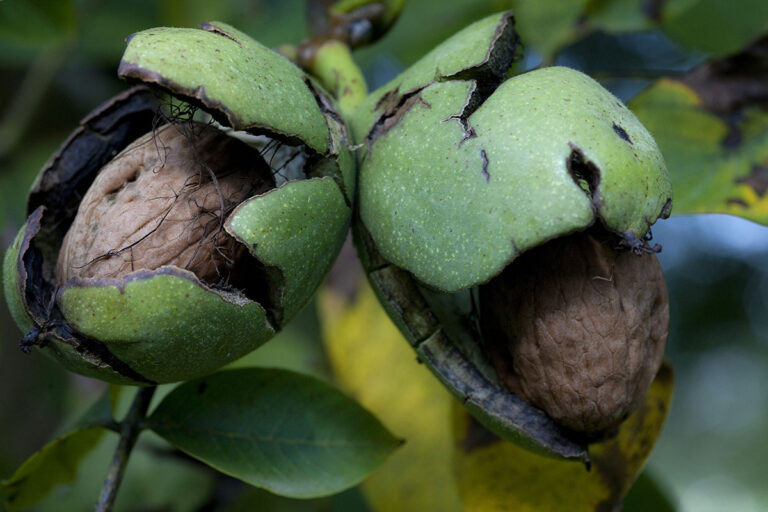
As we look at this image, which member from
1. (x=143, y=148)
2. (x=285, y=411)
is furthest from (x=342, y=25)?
(x=285, y=411)

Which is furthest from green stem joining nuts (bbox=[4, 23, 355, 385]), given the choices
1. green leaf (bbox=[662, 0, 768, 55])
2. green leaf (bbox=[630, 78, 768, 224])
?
green leaf (bbox=[662, 0, 768, 55])

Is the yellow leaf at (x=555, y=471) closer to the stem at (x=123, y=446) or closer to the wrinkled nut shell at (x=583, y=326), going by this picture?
the wrinkled nut shell at (x=583, y=326)

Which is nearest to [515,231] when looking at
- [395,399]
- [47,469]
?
[395,399]

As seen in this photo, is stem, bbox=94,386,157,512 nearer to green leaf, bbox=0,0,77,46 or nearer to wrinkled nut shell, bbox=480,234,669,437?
wrinkled nut shell, bbox=480,234,669,437

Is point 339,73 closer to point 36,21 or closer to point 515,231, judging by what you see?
point 515,231

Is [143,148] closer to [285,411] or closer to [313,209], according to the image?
[313,209]
